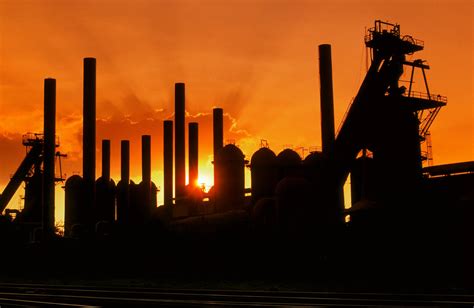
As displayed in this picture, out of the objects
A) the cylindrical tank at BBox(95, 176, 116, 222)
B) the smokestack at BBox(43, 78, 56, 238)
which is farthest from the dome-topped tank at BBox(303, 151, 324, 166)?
the cylindrical tank at BBox(95, 176, 116, 222)

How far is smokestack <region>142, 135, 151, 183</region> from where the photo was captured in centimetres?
6500

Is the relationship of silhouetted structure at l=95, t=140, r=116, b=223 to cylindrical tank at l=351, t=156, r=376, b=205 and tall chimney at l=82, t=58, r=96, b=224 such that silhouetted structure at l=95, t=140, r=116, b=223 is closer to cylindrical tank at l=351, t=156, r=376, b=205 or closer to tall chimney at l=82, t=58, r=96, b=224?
tall chimney at l=82, t=58, r=96, b=224

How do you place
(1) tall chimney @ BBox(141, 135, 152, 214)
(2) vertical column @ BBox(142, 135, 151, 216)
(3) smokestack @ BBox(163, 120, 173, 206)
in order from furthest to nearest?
1. (2) vertical column @ BBox(142, 135, 151, 216)
2. (1) tall chimney @ BBox(141, 135, 152, 214)
3. (3) smokestack @ BBox(163, 120, 173, 206)

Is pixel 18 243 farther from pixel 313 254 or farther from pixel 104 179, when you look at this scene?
pixel 313 254

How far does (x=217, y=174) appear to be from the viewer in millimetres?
46062

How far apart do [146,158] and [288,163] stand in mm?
26844

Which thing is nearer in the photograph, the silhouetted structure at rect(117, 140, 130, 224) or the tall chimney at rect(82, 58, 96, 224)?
the tall chimney at rect(82, 58, 96, 224)

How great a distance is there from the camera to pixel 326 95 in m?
44.0

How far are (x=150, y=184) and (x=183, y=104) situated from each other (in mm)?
11568

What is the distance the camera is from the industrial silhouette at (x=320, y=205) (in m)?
25.4

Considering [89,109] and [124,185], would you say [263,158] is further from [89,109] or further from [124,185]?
[124,185]

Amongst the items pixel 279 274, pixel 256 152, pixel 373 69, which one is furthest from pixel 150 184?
pixel 279 274

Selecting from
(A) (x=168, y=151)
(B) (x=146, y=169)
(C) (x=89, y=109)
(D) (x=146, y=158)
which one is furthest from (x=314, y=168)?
(D) (x=146, y=158)

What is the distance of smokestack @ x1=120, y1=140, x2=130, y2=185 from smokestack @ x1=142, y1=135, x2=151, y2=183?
199 cm
